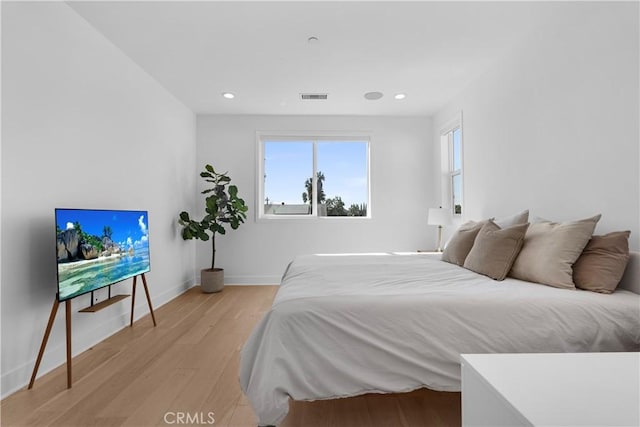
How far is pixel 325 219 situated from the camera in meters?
5.11

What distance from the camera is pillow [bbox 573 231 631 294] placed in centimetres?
175

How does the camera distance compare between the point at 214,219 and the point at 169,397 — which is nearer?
the point at 169,397

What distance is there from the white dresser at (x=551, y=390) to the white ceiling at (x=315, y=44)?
241cm

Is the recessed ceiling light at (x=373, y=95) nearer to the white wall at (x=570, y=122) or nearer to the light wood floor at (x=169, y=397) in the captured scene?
the white wall at (x=570, y=122)

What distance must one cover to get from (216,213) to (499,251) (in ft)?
11.5

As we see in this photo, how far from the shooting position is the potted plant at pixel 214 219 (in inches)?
174

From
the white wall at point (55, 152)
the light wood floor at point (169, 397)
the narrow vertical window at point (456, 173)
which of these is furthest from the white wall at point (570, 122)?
the white wall at point (55, 152)

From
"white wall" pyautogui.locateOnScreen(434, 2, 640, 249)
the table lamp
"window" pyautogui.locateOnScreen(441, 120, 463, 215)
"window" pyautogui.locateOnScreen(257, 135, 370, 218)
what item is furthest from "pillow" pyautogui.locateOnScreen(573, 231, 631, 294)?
"window" pyautogui.locateOnScreen(257, 135, 370, 218)

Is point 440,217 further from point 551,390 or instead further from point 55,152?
point 55,152

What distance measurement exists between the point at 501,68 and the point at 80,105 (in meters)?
3.70

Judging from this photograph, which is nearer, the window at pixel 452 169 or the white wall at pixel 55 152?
the white wall at pixel 55 152

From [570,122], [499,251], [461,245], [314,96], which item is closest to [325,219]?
[314,96]

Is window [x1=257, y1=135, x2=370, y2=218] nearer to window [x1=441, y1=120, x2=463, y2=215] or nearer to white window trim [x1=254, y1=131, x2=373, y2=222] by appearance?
white window trim [x1=254, y1=131, x2=373, y2=222]

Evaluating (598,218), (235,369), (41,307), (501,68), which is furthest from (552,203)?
(41,307)
